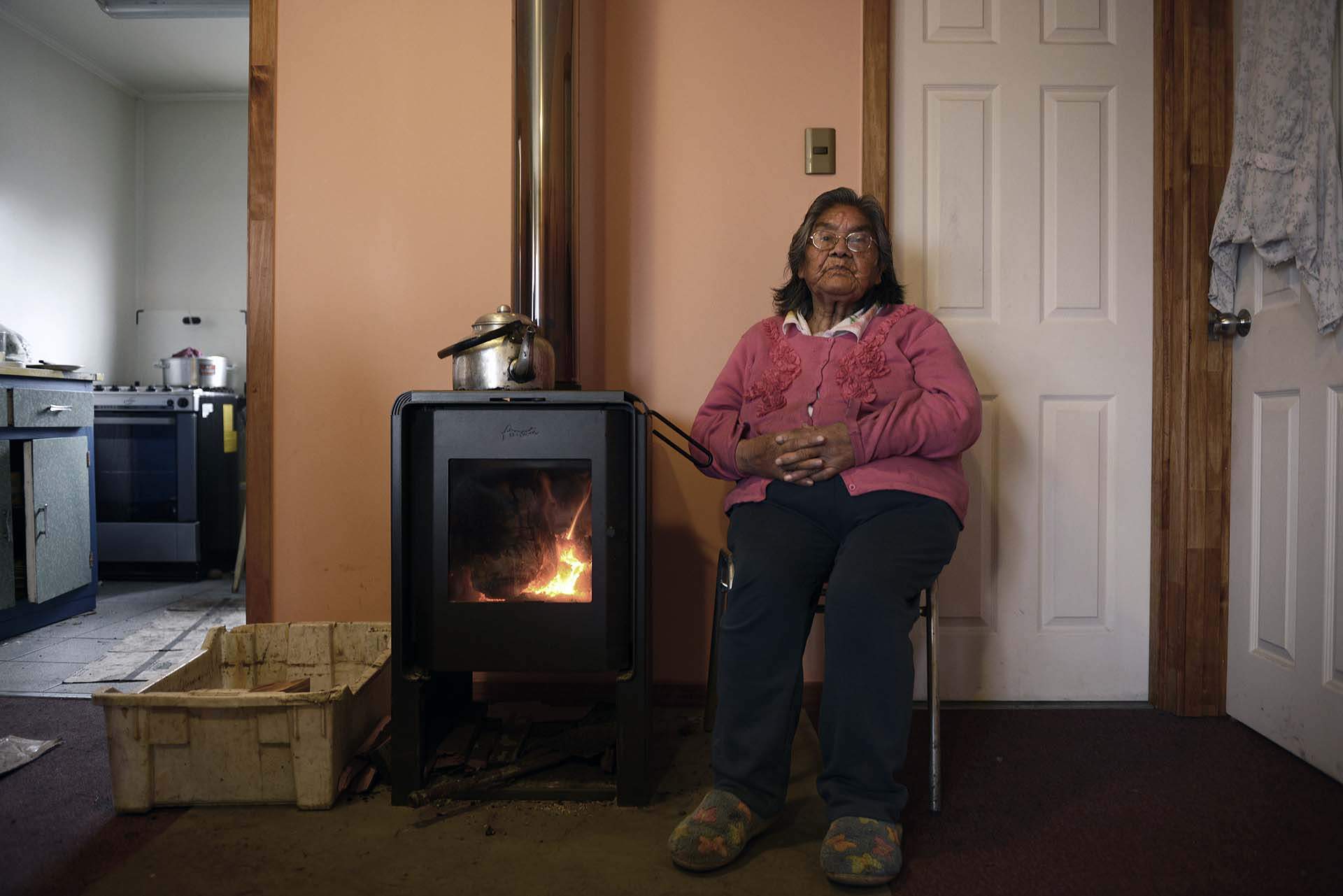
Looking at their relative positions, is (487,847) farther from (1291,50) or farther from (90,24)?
(90,24)

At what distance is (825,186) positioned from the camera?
78.7 inches

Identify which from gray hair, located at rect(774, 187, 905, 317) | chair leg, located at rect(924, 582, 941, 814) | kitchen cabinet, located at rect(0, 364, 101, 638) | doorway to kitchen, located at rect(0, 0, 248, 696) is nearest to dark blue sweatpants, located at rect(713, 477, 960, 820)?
chair leg, located at rect(924, 582, 941, 814)

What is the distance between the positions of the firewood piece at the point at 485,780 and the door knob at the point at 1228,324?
178 cm

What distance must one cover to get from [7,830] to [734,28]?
2.22m

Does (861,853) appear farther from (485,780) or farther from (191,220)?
(191,220)

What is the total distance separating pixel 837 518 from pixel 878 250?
0.58m

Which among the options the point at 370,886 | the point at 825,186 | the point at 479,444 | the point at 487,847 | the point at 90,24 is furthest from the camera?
the point at 90,24

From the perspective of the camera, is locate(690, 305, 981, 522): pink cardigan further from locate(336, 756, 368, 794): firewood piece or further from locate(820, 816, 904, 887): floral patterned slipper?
locate(336, 756, 368, 794): firewood piece

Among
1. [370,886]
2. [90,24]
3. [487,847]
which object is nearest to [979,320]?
[487,847]

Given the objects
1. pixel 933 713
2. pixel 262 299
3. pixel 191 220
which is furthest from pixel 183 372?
pixel 933 713

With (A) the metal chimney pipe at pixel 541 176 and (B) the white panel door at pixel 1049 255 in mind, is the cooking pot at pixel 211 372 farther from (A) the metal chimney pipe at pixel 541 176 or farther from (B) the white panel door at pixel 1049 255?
(B) the white panel door at pixel 1049 255

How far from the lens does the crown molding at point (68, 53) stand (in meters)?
3.94

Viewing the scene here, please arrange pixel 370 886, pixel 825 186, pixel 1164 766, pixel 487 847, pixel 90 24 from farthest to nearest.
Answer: pixel 90 24 < pixel 825 186 < pixel 1164 766 < pixel 487 847 < pixel 370 886

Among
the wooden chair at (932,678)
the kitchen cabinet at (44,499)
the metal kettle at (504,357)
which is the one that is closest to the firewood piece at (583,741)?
the wooden chair at (932,678)
